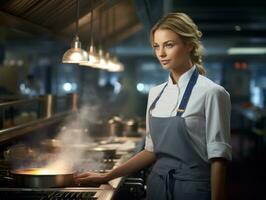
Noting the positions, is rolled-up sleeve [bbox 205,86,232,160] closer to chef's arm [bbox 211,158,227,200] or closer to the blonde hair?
chef's arm [bbox 211,158,227,200]

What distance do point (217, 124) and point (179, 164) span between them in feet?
0.98

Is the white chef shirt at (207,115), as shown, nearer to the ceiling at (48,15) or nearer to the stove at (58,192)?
the stove at (58,192)

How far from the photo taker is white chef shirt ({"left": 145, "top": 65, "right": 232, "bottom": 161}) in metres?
2.55

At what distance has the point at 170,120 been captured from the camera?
2693mm

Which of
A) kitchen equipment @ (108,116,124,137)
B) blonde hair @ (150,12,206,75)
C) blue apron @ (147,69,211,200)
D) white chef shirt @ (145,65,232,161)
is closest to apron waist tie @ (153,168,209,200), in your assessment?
blue apron @ (147,69,211,200)

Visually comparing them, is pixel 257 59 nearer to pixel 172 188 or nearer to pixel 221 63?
pixel 221 63

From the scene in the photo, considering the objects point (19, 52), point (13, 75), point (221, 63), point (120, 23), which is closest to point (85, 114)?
point (120, 23)

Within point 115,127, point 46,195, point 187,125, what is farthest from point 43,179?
point 115,127

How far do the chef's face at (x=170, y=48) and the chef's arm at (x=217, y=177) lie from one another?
0.52 metres

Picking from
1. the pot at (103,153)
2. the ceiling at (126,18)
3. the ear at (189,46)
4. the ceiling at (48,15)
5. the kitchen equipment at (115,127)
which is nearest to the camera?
the ear at (189,46)

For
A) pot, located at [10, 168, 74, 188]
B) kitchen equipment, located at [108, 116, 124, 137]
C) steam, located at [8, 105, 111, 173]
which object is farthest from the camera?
kitchen equipment, located at [108, 116, 124, 137]

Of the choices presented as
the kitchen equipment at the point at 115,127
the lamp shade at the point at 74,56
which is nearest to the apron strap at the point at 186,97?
the lamp shade at the point at 74,56

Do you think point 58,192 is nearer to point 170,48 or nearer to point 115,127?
point 170,48

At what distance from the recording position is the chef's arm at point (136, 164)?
2.91 meters
